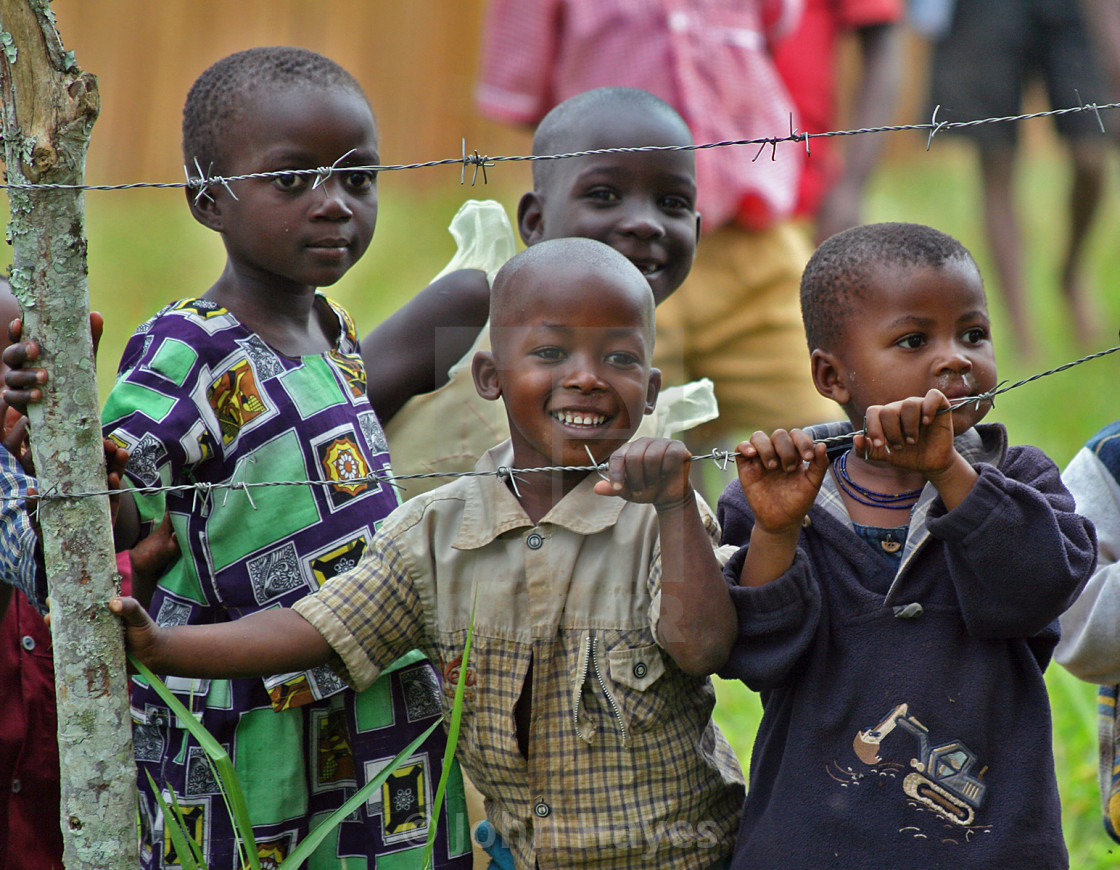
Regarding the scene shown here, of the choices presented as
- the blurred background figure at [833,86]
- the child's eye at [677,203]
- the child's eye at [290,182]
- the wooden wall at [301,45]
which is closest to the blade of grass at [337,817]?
the child's eye at [290,182]

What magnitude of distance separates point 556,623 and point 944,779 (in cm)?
54

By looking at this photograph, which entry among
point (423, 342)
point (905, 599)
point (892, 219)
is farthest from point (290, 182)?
point (892, 219)

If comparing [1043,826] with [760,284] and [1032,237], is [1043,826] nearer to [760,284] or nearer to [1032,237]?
[760,284]

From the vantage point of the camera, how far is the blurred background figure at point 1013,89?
19.6 ft

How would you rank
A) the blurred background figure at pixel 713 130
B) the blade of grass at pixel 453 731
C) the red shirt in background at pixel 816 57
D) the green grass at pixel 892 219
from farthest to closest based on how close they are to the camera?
the green grass at pixel 892 219, the red shirt in background at pixel 816 57, the blurred background figure at pixel 713 130, the blade of grass at pixel 453 731

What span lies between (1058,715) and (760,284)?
4.56ft

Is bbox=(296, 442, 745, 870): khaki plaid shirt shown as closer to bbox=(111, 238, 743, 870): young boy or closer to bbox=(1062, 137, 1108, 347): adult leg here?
bbox=(111, 238, 743, 870): young boy

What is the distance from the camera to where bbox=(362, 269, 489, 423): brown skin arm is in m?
2.37

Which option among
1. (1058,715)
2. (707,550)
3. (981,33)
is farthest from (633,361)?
(981,33)

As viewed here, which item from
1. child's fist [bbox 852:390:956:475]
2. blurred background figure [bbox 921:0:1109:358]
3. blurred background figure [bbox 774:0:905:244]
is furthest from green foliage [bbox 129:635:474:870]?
blurred background figure [bbox 921:0:1109:358]

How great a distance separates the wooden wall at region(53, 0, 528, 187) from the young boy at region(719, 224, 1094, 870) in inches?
260

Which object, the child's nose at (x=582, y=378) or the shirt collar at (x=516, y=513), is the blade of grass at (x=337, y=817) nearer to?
the shirt collar at (x=516, y=513)

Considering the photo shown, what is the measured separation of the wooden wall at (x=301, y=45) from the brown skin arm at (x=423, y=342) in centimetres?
587

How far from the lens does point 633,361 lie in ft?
5.99
